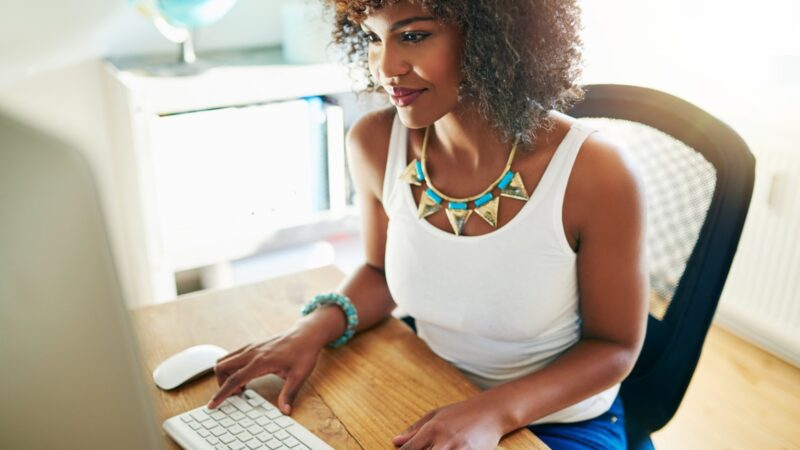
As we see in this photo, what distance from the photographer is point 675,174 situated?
1064 millimetres

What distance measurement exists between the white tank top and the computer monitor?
80 centimetres

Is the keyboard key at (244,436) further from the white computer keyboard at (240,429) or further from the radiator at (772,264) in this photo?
the radiator at (772,264)

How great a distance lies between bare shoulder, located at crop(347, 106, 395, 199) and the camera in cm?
122

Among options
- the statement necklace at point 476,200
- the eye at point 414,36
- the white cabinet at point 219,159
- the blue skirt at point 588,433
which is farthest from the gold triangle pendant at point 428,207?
the white cabinet at point 219,159

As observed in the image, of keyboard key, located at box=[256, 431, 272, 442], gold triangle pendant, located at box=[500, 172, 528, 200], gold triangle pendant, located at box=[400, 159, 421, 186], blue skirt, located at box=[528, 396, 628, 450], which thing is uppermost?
gold triangle pendant, located at box=[500, 172, 528, 200]

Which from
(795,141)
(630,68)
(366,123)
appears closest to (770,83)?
(795,141)

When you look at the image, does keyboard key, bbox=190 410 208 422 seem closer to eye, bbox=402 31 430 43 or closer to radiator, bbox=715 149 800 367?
eye, bbox=402 31 430 43

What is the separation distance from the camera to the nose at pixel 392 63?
1.04 meters

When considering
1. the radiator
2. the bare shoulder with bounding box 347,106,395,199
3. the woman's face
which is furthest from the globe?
the radiator

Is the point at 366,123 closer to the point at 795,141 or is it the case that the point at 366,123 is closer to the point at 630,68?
the point at 795,141

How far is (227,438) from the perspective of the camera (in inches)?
34.1

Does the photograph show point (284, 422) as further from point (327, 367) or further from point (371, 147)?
point (371, 147)

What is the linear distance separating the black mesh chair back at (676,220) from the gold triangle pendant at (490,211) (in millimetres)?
199

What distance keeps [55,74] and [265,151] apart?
63 centimetres
